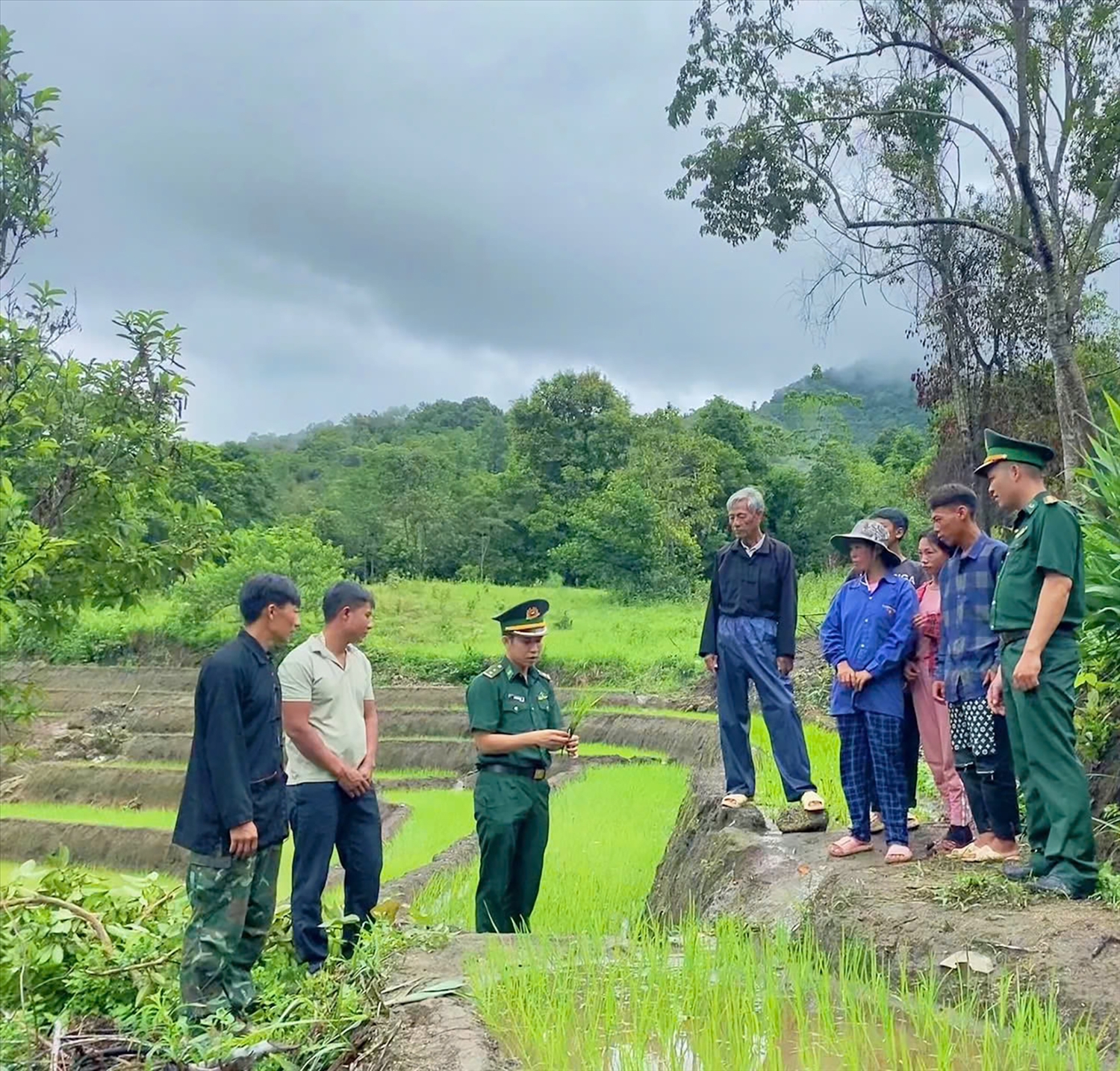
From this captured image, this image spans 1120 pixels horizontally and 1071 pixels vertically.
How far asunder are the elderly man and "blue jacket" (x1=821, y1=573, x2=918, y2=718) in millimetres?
632

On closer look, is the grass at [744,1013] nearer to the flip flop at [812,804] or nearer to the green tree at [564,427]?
the flip flop at [812,804]

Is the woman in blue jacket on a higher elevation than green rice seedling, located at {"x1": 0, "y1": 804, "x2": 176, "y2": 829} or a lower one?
higher

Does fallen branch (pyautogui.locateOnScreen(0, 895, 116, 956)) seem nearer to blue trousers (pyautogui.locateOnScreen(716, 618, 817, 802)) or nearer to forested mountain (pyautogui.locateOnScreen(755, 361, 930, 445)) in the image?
blue trousers (pyautogui.locateOnScreen(716, 618, 817, 802))

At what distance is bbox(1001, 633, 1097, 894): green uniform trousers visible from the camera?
156 inches

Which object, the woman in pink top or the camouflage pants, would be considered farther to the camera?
the woman in pink top

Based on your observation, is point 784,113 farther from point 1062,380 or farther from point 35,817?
point 35,817

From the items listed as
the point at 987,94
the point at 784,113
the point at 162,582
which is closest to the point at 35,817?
the point at 162,582

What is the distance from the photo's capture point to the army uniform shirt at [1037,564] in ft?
13.4

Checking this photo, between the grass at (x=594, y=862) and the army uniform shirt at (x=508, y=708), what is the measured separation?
0.75 m

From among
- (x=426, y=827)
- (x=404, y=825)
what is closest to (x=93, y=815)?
(x=404, y=825)

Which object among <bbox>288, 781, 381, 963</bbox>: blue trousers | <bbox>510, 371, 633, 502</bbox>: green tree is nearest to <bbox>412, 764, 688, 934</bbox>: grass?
<bbox>288, 781, 381, 963</bbox>: blue trousers

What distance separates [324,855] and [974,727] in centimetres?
288

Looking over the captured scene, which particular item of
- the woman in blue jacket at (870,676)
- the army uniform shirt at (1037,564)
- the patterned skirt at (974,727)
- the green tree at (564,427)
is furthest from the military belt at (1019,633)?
the green tree at (564,427)

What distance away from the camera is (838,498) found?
34219 mm
